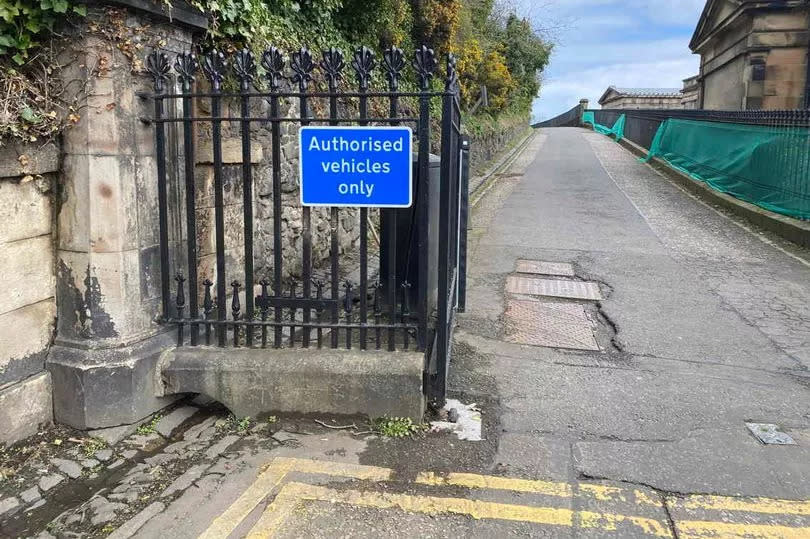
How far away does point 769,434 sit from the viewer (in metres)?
3.99

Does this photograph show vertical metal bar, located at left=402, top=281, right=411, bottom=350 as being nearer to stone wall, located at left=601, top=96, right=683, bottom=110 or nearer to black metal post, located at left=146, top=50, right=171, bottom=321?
black metal post, located at left=146, top=50, right=171, bottom=321

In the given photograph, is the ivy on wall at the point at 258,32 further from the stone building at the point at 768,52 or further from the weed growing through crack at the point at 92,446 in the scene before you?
the stone building at the point at 768,52

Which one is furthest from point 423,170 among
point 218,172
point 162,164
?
point 162,164

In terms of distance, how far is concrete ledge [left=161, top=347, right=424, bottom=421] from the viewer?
3988mm

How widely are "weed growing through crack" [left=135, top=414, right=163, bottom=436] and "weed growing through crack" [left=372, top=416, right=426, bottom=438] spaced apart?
1351 mm

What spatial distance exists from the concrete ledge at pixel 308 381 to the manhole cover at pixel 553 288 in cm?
347

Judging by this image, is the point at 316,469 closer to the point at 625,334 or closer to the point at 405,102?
the point at 625,334

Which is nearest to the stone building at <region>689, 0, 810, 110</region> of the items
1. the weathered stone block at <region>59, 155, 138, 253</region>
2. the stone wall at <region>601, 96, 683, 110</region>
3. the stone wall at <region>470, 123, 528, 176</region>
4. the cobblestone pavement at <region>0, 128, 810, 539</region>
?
the stone wall at <region>470, 123, 528, 176</region>

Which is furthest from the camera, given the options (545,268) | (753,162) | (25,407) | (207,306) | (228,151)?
(753,162)

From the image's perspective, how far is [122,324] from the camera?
12.9 feet

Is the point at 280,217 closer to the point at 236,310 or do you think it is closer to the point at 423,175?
the point at 236,310

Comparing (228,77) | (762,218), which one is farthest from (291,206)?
(762,218)

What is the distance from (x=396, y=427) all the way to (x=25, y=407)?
2.14 metres

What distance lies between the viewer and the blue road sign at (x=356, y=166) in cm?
386
